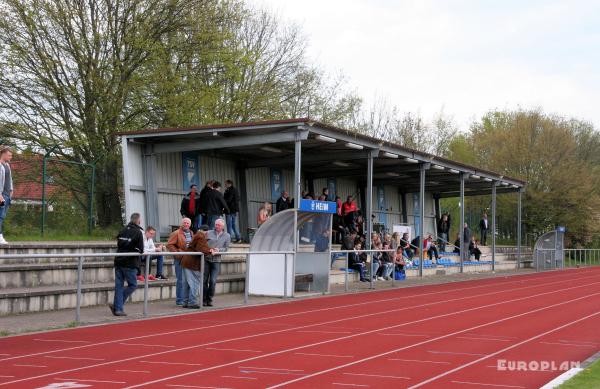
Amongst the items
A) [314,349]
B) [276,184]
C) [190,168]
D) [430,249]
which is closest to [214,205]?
[190,168]

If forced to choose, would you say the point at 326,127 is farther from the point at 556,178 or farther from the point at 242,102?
the point at 556,178

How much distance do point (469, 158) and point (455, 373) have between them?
178ft

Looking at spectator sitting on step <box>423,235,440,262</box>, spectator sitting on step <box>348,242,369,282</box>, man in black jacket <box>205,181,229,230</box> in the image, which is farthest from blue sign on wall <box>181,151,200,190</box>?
spectator sitting on step <box>423,235,440,262</box>

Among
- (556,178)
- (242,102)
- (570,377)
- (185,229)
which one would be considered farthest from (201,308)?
(556,178)

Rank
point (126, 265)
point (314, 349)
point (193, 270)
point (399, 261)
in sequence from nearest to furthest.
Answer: point (314, 349)
point (126, 265)
point (193, 270)
point (399, 261)

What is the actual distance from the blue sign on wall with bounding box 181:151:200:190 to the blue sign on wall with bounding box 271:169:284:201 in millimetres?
4493

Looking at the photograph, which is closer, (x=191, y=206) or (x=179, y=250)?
(x=179, y=250)

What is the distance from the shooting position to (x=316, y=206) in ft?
68.1

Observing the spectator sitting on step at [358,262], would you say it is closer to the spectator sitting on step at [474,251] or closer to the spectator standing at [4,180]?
the spectator standing at [4,180]

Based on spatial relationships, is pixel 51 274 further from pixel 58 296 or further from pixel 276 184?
pixel 276 184

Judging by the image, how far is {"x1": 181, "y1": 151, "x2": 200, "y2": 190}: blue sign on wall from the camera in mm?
A: 25203

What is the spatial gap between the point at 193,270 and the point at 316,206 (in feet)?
16.6

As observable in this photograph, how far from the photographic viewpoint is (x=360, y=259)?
26031mm

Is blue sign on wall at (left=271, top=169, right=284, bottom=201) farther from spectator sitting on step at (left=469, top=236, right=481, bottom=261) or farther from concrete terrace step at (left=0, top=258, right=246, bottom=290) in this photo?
spectator sitting on step at (left=469, top=236, right=481, bottom=261)
